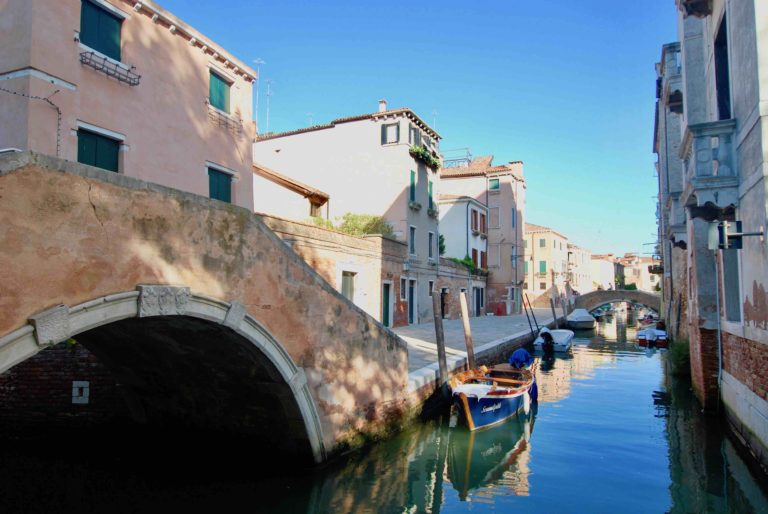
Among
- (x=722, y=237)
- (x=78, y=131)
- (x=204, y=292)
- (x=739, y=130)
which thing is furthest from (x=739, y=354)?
(x=78, y=131)

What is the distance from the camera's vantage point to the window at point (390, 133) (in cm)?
2019

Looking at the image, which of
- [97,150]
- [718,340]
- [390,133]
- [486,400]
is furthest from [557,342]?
[97,150]

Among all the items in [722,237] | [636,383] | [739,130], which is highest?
[739,130]

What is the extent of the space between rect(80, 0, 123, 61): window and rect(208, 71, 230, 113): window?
2496 millimetres

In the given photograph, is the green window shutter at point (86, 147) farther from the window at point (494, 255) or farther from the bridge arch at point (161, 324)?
the window at point (494, 255)

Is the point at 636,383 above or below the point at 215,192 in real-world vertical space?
below

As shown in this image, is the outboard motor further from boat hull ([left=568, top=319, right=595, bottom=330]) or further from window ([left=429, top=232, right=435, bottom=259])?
boat hull ([left=568, top=319, right=595, bottom=330])

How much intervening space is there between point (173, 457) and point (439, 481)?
3.78 meters

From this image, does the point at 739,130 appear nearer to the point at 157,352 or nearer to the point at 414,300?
the point at 157,352

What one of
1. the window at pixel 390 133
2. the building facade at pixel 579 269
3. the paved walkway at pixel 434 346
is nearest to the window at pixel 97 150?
the paved walkway at pixel 434 346

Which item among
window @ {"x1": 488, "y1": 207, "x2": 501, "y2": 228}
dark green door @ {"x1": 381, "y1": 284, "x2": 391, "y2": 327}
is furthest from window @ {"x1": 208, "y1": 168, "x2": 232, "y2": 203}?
window @ {"x1": 488, "y1": 207, "x2": 501, "y2": 228}

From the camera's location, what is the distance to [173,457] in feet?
24.3

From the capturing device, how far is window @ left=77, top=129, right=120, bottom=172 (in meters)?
9.18

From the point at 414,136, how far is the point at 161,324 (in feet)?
54.6
